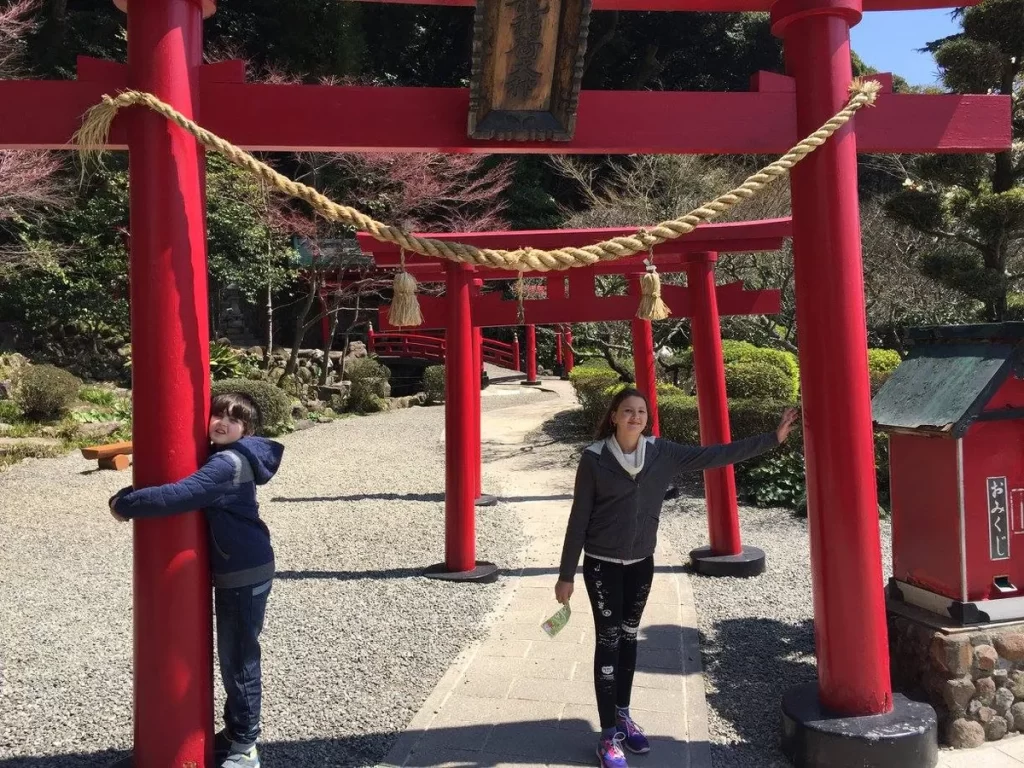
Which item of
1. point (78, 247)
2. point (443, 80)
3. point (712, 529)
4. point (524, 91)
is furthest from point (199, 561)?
point (443, 80)

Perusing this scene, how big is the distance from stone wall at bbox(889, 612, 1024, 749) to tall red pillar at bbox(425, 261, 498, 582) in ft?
9.47

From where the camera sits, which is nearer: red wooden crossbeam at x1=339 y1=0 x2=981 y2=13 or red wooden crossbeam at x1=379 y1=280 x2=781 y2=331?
red wooden crossbeam at x1=339 y1=0 x2=981 y2=13

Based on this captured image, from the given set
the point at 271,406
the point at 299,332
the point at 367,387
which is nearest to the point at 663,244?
the point at 271,406

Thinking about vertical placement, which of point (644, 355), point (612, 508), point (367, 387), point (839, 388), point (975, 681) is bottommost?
point (975, 681)

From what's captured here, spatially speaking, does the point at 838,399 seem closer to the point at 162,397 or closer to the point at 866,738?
the point at 866,738

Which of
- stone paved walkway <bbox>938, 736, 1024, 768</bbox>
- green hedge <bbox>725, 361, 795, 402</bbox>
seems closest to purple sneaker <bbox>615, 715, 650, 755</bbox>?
stone paved walkway <bbox>938, 736, 1024, 768</bbox>

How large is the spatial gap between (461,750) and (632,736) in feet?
2.04

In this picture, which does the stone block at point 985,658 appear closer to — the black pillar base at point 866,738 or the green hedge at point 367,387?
the black pillar base at point 866,738

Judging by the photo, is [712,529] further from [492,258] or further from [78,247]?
[78,247]

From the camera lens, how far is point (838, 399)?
2.67 meters

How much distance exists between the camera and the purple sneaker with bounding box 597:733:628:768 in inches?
103

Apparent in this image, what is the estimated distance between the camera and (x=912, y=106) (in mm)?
2828

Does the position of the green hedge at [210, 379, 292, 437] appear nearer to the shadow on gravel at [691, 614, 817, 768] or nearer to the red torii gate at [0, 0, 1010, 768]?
the shadow on gravel at [691, 614, 817, 768]

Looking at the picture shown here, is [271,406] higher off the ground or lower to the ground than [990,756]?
higher
